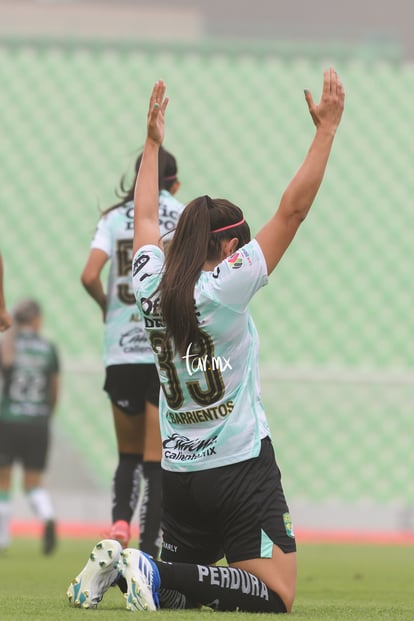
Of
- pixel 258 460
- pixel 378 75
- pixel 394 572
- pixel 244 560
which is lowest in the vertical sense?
pixel 394 572

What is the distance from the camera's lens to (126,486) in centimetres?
582

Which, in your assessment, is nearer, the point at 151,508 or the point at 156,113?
the point at 156,113

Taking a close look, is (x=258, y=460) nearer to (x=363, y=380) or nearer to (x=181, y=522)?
(x=181, y=522)

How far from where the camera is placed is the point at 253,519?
158 inches

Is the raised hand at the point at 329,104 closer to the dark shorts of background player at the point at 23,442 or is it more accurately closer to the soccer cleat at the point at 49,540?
the soccer cleat at the point at 49,540

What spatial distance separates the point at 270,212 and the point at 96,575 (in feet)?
40.9

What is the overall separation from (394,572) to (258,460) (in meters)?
3.70

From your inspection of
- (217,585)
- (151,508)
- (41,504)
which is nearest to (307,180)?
(217,585)

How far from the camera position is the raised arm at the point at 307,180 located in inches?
153

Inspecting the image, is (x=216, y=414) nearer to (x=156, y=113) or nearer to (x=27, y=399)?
(x=156, y=113)

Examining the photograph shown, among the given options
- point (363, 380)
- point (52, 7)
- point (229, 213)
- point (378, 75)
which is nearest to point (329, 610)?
point (229, 213)

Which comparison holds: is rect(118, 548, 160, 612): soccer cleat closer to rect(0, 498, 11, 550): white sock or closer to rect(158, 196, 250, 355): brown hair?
rect(158, 196, 250, 355): brown hair

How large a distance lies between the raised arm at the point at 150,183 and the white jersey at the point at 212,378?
0.17m

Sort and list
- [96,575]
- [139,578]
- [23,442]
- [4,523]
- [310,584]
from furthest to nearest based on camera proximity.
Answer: [23,442] < [4,523] < [310,584] < [96,575] < [139,578]
